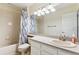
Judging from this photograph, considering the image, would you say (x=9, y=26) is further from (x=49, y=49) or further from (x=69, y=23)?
(x=69, y=23)

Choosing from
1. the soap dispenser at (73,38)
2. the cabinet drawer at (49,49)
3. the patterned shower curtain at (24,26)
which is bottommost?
the cabinet drawer at (49,49)

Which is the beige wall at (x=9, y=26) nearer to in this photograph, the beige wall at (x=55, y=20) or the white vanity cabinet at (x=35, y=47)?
the white vanity cabinet at (x=35, y=47)

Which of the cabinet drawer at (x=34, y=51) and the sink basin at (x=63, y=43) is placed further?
the cabinet drawer at (x=34, y=51)

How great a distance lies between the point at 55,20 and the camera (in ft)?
5.44

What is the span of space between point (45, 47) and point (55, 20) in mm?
416

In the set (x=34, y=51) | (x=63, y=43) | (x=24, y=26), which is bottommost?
(x=34, y=51)

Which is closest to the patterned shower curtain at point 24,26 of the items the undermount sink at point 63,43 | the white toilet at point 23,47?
the white toilet at point 23,47

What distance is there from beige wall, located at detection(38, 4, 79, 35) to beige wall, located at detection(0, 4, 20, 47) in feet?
1.18

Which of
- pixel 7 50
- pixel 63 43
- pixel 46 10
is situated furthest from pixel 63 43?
pixel 7 50

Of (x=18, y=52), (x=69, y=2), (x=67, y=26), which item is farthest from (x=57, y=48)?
(x=69, y=2)

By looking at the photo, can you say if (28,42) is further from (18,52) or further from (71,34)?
Answer: (71,34)

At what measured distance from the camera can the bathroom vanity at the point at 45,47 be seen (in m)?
1.52

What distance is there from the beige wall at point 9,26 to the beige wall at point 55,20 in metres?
0.36

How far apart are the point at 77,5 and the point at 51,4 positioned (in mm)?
358
